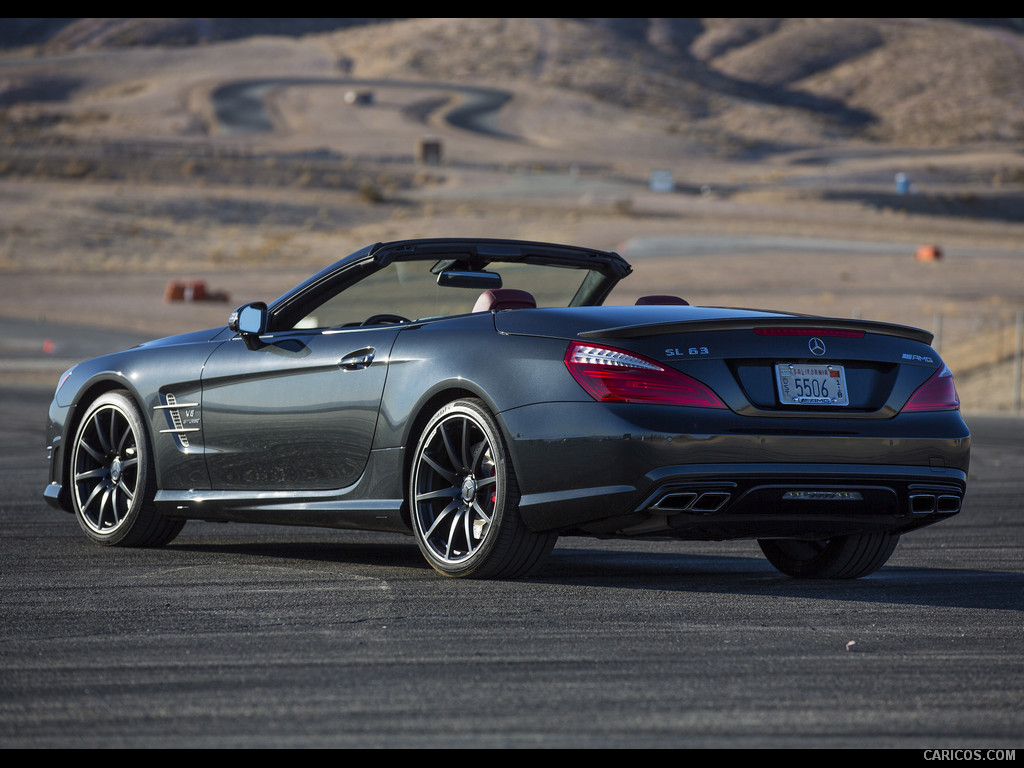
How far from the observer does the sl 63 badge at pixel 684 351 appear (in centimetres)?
647

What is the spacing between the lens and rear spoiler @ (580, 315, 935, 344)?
21.4 ft

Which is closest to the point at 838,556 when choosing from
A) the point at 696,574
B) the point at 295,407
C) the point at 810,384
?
the point at 696,574

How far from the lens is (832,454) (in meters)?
6.58

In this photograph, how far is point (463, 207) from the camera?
75.1 meters

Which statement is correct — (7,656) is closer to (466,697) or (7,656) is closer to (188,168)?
(466,697)

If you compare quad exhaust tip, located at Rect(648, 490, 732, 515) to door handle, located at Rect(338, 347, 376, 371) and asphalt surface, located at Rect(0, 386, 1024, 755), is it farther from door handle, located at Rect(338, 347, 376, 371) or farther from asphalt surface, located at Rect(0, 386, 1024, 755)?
door handle, located at Rect(338, 347, 376, 371)

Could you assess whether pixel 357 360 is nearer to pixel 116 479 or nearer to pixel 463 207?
pixel 116 479

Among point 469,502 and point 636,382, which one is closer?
point 636,382

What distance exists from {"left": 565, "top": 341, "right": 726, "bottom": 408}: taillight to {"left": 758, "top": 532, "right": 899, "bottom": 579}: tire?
4.68ft

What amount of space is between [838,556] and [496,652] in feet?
8.80

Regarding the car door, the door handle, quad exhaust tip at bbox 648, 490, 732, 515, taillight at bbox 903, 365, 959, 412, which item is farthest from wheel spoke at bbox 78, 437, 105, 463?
taillight at bbox 903, 365, 959, 412

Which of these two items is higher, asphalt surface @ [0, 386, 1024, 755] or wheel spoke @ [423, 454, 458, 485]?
wheel spoke @ [423, 454, 458, 485]

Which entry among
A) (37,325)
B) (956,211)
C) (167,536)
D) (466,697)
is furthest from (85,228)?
(466,697)

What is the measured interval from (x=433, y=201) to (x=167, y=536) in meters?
72.5
